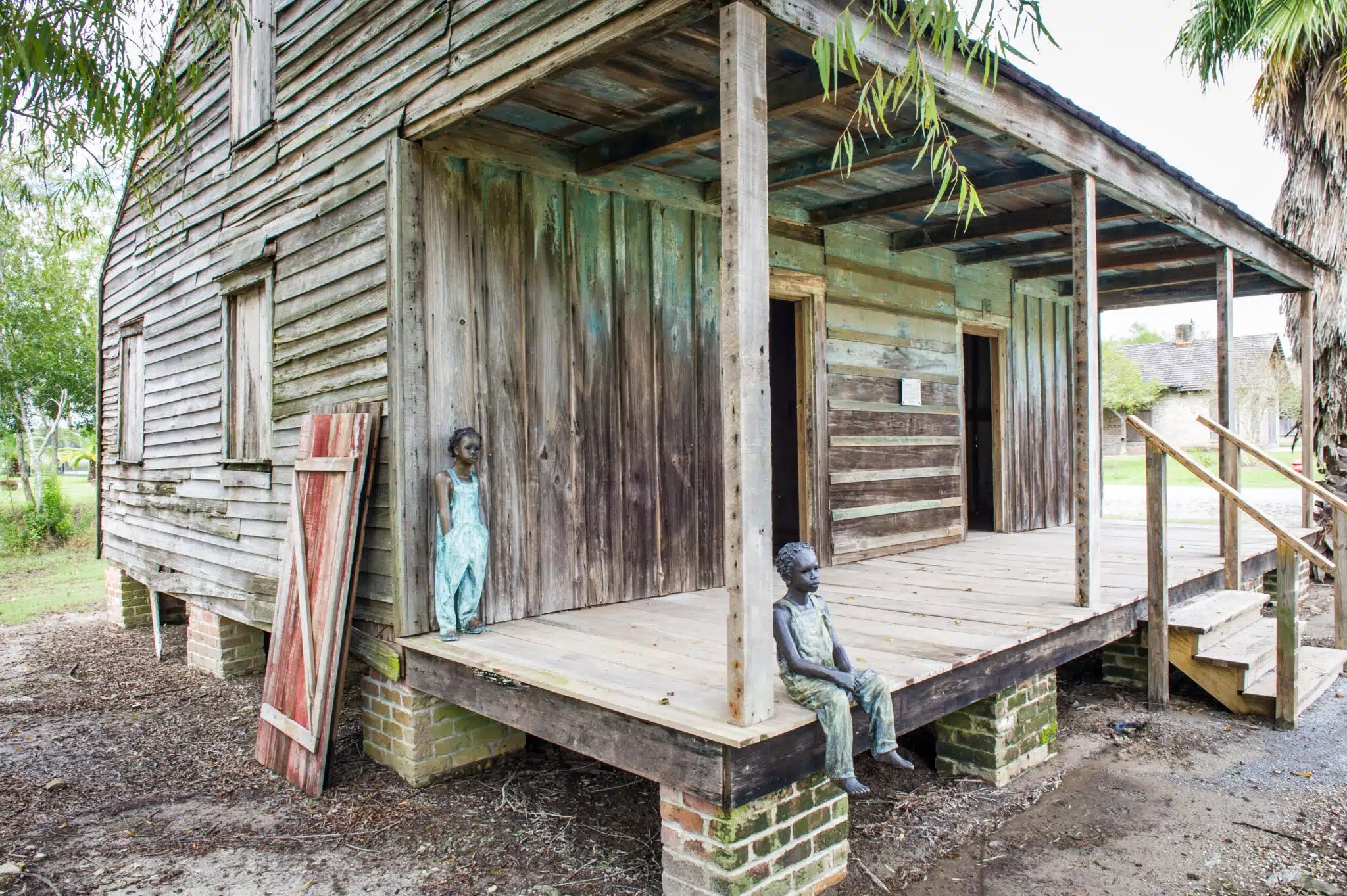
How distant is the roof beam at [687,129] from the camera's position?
388 cm

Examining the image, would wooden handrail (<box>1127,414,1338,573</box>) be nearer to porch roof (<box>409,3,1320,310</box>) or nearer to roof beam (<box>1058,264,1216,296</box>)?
porch roof (<box>409,3,1320,310</box>)

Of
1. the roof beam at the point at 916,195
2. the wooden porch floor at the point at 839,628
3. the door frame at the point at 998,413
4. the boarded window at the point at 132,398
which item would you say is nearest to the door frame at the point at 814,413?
the wooden porch floor at the point at 839,628

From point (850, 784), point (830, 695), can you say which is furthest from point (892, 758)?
point (830, 695)

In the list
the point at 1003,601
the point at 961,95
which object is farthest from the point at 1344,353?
the point at 961,95

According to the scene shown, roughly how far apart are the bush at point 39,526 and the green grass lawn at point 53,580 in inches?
9.0

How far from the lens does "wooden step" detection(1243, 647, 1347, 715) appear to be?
16.8 ft

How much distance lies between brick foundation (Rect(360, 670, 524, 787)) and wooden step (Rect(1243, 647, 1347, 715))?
14.3 ft

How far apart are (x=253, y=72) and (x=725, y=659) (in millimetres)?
5397

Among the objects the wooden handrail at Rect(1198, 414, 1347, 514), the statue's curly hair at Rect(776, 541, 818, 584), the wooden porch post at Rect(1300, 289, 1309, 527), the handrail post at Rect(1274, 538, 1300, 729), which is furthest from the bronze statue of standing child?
the wooden porch post at Rect(1300, 289, 1309, 527)

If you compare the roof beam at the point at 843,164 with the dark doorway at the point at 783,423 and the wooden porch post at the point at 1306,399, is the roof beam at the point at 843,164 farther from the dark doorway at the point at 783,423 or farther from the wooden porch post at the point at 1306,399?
the wooden porch post at the point at 1306,399

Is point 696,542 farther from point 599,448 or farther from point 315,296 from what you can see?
point 315,296

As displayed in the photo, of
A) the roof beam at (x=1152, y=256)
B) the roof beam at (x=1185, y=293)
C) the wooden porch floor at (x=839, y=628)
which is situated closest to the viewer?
the wooden porch floor at (x=839, y=628)

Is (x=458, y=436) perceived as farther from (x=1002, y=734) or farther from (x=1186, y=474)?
(x=1186, y=474)

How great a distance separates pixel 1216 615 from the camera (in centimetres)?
555
